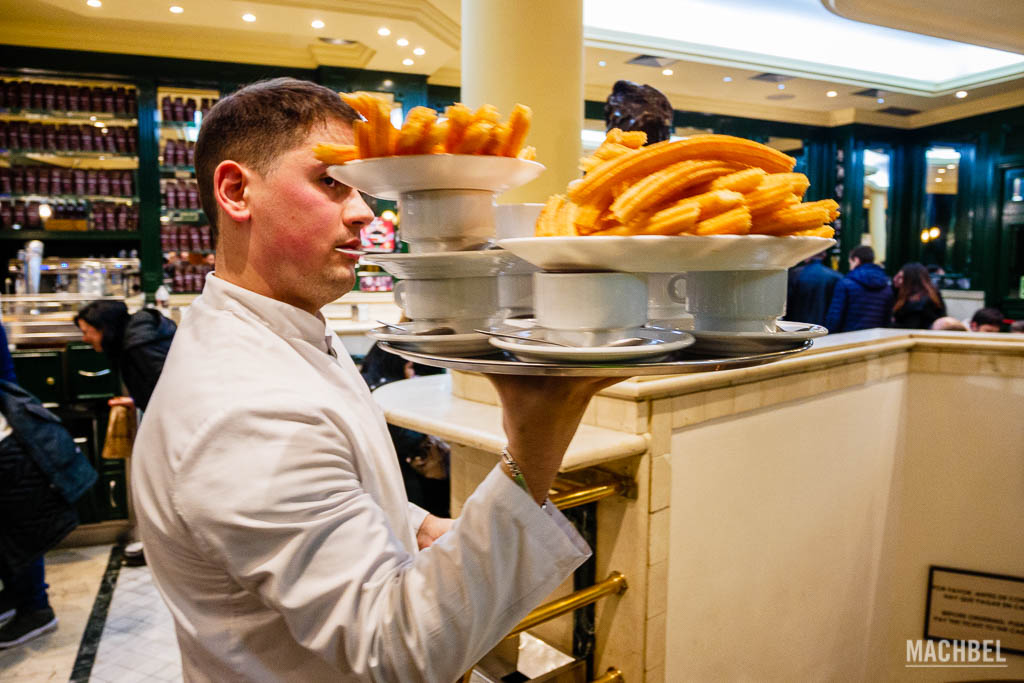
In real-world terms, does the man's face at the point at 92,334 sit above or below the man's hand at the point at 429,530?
above

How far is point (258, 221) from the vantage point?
3.10ft

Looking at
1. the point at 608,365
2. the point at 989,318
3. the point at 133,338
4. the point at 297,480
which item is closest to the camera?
the point at 608,365

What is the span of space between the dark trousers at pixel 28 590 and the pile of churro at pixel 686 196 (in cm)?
334

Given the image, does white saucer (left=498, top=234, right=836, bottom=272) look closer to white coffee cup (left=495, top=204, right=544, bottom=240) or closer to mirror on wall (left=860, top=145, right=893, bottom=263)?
white coffee cup (left=495, top=204, right=544, bottom=240)

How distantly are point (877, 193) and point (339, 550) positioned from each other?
428 inches

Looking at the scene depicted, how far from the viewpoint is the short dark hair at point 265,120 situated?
94 cm

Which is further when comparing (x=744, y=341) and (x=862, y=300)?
(x=862, y=300)

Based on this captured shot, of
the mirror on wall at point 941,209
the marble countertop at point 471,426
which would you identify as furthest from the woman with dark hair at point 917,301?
the mirror on wall at point 941,209

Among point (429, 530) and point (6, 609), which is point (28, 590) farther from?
point (429, 530)

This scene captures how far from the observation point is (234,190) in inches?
37.5

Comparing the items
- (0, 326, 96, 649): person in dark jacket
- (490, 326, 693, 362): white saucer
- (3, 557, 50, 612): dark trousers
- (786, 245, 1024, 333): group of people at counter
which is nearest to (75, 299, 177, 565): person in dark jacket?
(0, 326, 96, 649): person in dark jacket

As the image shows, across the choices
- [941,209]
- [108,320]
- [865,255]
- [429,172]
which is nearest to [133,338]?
[108,320]

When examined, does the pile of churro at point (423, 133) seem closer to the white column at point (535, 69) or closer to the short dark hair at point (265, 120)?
the short dark hair at point (265, 120)

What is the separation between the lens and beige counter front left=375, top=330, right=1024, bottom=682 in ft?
6.17
